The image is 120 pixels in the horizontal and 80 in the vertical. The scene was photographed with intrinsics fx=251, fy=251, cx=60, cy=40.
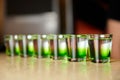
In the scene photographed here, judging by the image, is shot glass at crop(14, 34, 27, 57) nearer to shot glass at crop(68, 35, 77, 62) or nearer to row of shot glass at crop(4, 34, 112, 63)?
row of shot glass at crop(4, 34, 112, 63)

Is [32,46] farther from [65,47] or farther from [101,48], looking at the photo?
[101,48]

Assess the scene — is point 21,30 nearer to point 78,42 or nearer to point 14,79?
point 78,42

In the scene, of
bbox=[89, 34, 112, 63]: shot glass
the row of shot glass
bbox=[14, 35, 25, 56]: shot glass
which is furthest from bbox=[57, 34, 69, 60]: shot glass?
bbox=[14, 35, 25, 56]: shot glass

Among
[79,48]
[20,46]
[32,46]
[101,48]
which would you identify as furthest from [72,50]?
[20,46]

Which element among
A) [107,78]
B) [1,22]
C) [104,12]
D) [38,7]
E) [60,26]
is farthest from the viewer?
[1,22]

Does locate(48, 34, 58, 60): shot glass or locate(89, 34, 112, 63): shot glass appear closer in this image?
locate(89, 34, 112, 63): shot glass

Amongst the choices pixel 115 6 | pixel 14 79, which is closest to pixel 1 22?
pixel 115 6
